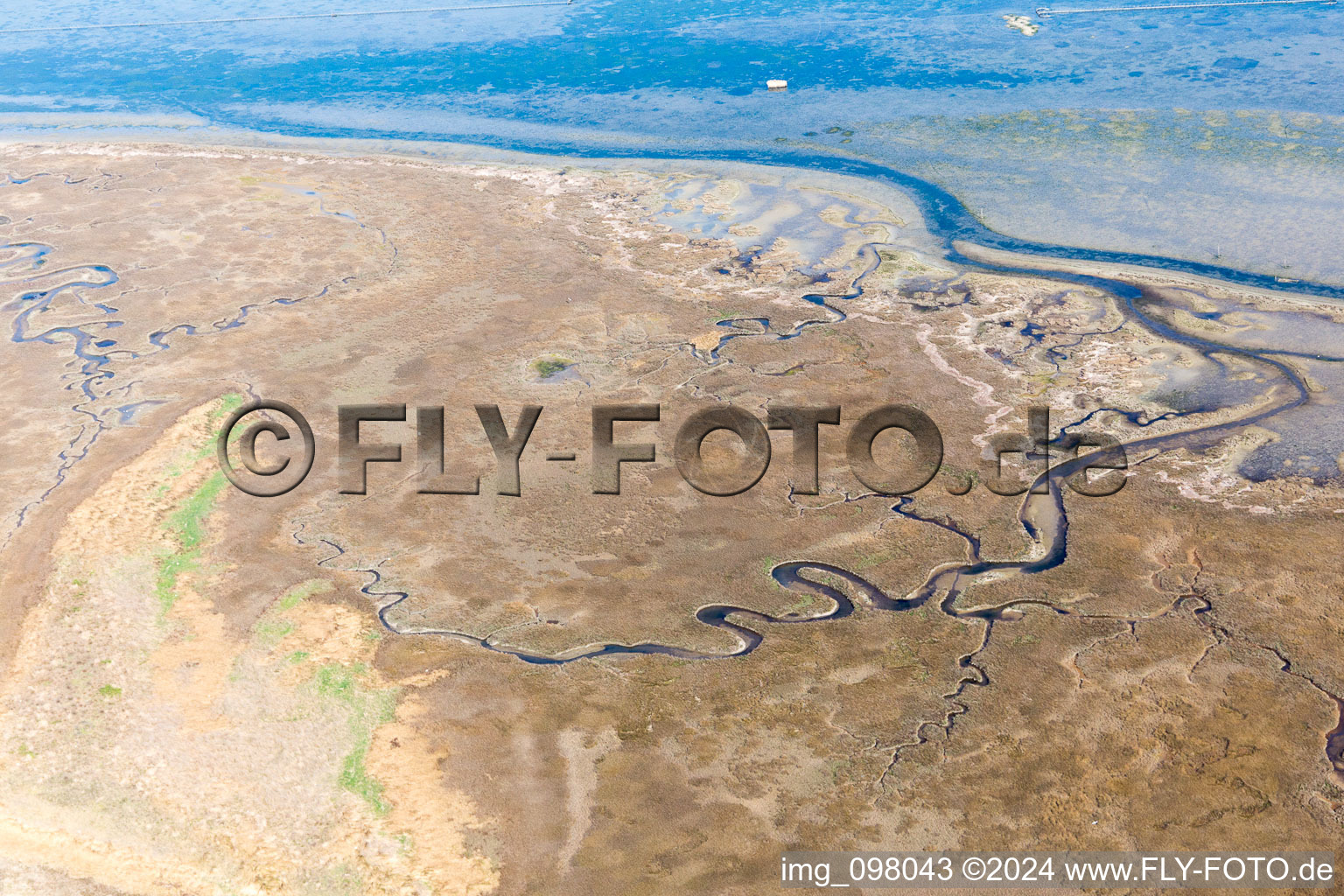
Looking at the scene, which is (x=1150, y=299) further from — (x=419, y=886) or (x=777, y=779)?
(x=419, y=886)

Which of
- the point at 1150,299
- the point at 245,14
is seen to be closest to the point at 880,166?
the point at 1150,299

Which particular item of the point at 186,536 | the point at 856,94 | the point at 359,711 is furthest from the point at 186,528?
the point at 856,94

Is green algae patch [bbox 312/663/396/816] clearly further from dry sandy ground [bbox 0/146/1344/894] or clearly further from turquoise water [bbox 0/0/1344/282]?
turquoise water [bbox 0/0/1344/282]

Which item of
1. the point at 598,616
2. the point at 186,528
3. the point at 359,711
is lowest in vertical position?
the point at 359,711

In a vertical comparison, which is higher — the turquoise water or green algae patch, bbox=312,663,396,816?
the turquoise water

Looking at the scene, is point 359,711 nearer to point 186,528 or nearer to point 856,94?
point 186,528

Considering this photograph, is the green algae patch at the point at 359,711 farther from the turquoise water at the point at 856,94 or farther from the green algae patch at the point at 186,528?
the turquoise water at the point at 856,94

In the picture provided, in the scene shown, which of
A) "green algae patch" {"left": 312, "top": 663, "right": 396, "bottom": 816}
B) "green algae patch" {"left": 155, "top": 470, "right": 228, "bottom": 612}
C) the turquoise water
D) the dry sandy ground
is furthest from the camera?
the turquoise water

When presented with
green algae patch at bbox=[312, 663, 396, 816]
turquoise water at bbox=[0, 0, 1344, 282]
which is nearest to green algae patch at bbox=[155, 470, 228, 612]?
green algae patch at bbox=[312, 663, 396, 816]

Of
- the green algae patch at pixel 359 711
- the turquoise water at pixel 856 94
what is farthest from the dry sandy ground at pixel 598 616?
the turquoise water at pixel 856 94

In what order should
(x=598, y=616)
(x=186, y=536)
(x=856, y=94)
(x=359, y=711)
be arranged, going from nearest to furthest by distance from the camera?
1. (x=359, y=711)
2. (x=598, y=616)
3. (x=186, y=536)
4. (x=856, y=94)

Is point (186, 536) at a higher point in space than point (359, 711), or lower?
higher
